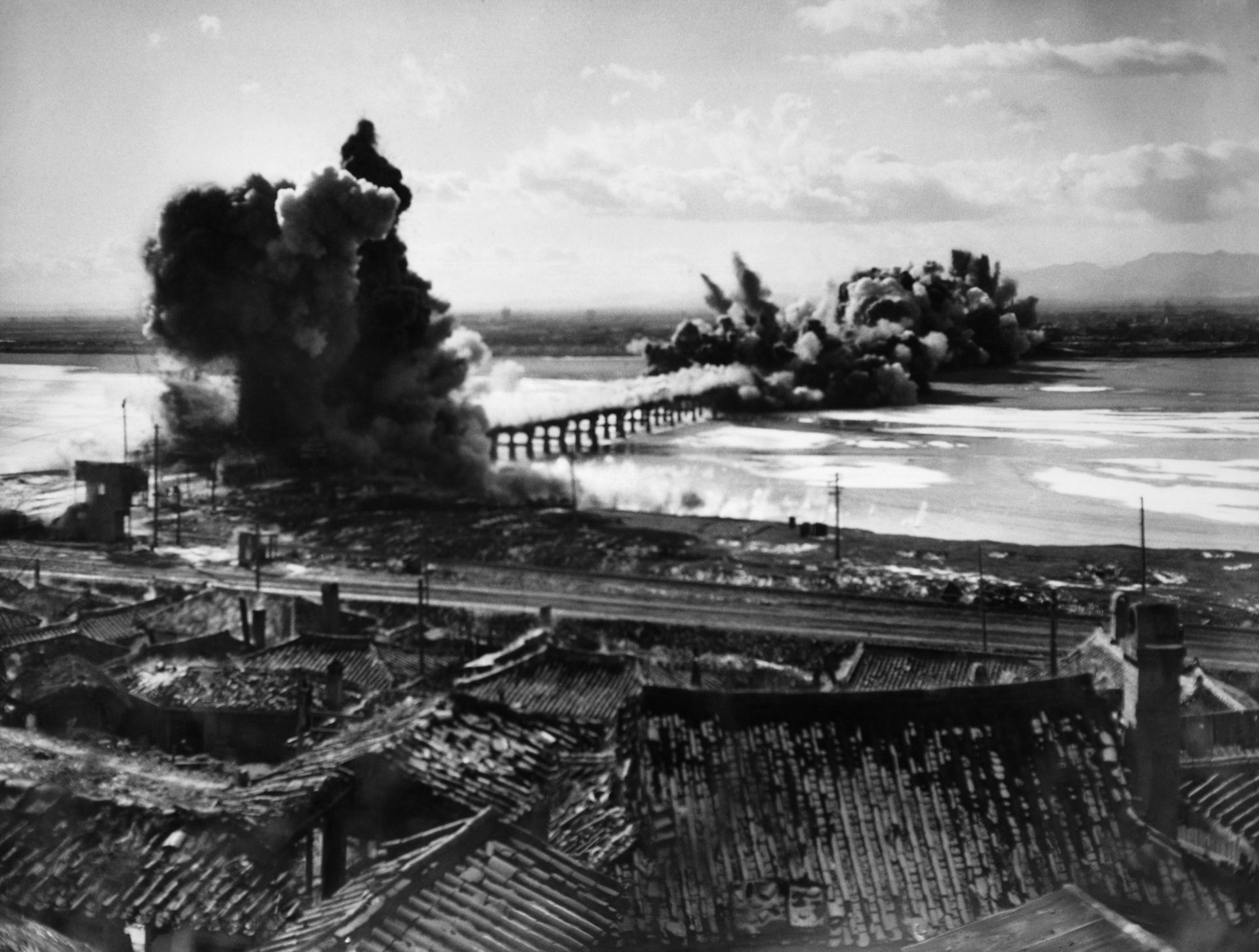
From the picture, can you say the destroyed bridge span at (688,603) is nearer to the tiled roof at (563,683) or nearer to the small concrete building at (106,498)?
the small concrete building at (106,498)

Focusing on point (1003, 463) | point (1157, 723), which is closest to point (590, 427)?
point (1003, 463)

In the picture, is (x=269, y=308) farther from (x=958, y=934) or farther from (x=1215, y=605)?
(x=958, y=934)

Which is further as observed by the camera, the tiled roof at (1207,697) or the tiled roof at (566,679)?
the tiled roof at (566,679)

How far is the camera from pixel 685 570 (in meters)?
25.3

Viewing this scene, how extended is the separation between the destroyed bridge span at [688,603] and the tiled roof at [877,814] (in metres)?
10.9

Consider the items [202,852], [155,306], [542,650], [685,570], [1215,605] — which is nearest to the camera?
[202,852]

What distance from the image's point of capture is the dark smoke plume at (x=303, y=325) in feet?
111

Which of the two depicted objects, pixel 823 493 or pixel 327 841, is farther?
pixel 823 493

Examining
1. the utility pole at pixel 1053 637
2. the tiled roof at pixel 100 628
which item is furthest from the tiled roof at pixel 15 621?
the utility pole at pixel 1053 637

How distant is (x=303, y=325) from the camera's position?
35.2 meters

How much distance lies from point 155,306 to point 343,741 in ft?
86.9

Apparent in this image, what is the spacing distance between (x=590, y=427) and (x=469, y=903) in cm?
3923

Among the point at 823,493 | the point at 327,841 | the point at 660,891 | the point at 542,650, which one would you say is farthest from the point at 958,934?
the point at 823,493

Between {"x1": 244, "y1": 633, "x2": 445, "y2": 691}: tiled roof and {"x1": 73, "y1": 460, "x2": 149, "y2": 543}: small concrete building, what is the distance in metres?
8.62
